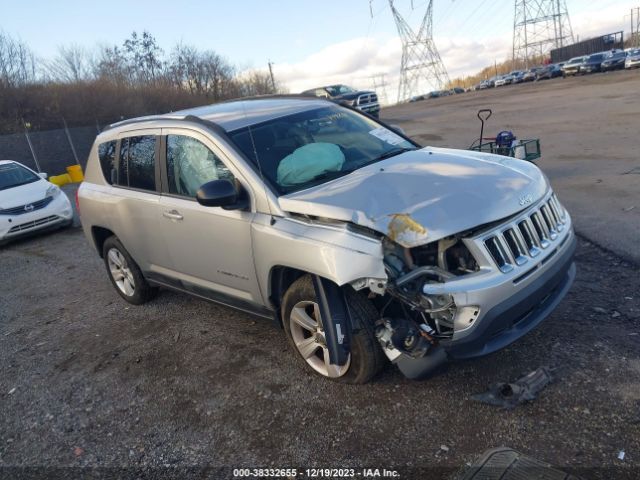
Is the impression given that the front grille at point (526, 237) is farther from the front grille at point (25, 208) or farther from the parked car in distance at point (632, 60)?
the parked car in distance at point (632, 60)

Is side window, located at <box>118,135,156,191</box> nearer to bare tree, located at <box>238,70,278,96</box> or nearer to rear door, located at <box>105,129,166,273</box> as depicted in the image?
rear door, located at <box>105,129,166,273</box>

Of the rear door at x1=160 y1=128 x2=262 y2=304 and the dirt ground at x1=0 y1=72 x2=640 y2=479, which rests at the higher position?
the rear door at x1=160 y1=128 x2=262 y2=304

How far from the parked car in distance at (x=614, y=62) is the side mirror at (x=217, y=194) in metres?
46.0

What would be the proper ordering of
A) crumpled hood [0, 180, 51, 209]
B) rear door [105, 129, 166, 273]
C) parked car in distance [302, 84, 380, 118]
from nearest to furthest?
rear door [105, 129, 166, 273] → crumpled hood [0, 180, 51, 209] → parked car in distance [302, 84, 380, 118]

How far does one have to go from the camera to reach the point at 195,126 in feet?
13.3

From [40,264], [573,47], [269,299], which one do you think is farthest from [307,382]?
[573,47]

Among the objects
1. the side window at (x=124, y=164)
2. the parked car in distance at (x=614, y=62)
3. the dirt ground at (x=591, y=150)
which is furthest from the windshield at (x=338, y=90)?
the parked car in distance at (x=614, y=62)

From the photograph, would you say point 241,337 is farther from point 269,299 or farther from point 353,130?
point 353,130

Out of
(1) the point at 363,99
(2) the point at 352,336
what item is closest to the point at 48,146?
(1) the point at 363,99

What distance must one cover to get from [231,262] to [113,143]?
7.21ft

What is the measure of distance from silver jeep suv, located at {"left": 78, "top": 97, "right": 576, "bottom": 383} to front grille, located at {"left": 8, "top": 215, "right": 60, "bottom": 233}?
6.09 meters

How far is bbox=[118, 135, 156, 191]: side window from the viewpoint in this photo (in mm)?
4527

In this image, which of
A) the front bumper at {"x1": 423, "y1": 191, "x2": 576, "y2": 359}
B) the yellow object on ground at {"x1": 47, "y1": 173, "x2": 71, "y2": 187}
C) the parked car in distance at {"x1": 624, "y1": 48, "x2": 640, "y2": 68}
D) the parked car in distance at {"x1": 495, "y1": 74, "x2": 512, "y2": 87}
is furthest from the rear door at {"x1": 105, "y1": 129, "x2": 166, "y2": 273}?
the parked car in distance at {"x1": 495, "y1": 74, "x2": 512, "y2": 87}

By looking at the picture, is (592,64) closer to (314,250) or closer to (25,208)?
(25,208)
